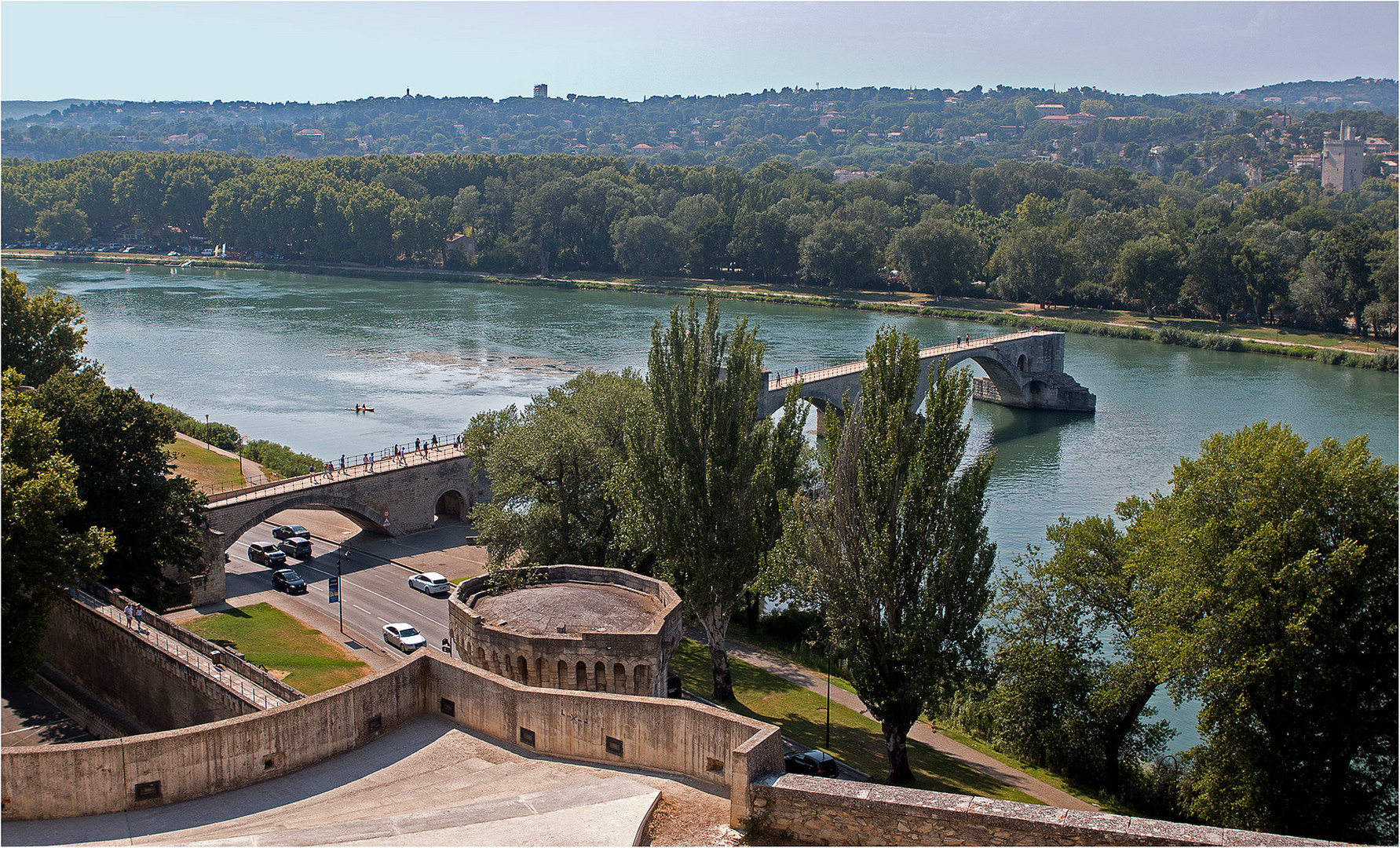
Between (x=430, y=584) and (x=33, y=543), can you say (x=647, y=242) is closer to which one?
(x=430, y=584)

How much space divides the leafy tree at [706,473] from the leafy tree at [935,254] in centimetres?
8240

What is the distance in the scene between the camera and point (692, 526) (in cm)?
2895

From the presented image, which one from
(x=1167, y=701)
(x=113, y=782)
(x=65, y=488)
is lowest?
(x=1167, y=701)

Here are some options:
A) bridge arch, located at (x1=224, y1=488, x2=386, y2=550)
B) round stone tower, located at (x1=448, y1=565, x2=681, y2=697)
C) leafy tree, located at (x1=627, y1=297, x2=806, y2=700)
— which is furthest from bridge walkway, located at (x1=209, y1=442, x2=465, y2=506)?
round stone tower, located at (x1=448, y1=565, x2=681, y2=697)

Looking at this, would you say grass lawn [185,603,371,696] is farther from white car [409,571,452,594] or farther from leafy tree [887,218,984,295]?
leafy tree [887,218,984,295]

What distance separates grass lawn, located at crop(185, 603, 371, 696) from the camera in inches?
1150

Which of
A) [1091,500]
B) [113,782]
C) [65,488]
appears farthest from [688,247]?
[113,782]

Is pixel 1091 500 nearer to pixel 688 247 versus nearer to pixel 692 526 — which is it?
pixel 692 526

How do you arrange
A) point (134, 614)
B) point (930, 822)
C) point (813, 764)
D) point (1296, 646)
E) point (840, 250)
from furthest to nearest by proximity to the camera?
point (840, 250)
point (134, 614)
point (813, 764)
point (1296, 646)
point (930, 822)

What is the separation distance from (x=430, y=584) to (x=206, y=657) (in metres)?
12.3

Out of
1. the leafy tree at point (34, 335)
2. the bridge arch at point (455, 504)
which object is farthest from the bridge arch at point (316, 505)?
the leafy tree at point (34, 335)

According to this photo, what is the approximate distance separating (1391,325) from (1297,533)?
77417 mm

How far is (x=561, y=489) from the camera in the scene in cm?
3425

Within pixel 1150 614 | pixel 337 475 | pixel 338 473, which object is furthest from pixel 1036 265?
pixel 1150 614
